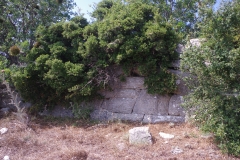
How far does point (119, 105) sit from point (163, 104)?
1.12 metres

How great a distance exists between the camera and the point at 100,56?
6.09 meters

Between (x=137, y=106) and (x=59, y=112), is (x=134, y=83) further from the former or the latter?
(x=59, y=112)

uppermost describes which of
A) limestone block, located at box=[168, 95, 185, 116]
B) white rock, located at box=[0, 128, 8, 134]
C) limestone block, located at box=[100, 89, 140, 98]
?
limestone block, located at box=[100, 89, 140, 98]

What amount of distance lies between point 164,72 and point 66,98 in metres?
2.54

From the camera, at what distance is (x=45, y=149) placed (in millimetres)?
4457

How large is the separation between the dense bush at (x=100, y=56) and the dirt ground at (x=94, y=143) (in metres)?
0.93

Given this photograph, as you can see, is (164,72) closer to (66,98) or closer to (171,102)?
(171,102)

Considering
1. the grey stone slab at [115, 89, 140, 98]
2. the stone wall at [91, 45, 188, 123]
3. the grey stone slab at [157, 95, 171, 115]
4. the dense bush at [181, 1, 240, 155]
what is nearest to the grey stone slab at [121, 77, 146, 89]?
the stone wall at [91, 45, 188, 123]

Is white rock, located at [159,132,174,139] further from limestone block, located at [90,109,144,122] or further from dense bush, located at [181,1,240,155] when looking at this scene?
limestone block, located at [90,109,144,122]

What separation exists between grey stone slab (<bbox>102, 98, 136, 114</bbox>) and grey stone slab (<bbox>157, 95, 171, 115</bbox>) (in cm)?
66

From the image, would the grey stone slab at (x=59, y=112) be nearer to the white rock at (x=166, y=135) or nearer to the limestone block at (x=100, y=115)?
the limestone block at (x=100, y=115)

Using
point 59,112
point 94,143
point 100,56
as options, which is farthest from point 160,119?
point 59,112

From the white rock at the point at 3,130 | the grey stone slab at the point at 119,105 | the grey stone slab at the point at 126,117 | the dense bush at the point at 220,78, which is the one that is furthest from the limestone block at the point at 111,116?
the white rock at the point at 3,130

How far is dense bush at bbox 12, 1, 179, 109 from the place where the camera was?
224 inches
